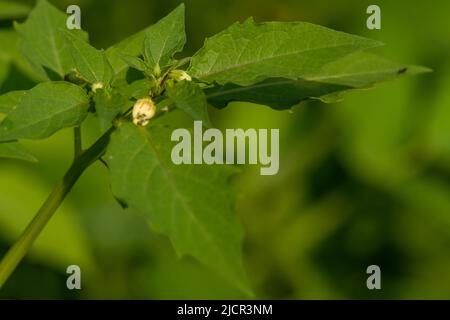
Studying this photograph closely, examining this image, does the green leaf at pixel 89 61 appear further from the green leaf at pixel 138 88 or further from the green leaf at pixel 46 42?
the green leaf at pixel 46 42

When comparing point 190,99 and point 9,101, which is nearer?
point 190,99

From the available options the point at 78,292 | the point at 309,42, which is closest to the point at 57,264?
the point at 78,292

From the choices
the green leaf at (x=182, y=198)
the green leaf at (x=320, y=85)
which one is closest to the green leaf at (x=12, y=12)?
the green leaf at (x=320, y=85)

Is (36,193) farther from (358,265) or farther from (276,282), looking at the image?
(358,265)

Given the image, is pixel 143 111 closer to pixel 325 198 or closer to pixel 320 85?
pixel 320 85

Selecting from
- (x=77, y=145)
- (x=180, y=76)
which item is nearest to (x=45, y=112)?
(x=77, y=145)

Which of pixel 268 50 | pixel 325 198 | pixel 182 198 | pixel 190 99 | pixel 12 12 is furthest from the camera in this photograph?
pixel 325 198
